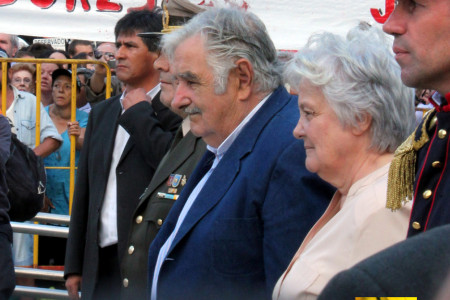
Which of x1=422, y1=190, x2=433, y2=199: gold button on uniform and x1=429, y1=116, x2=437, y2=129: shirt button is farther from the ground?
x1=429, y1=116, x2=437, y2=129: shirt button

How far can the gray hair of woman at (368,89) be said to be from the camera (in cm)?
221

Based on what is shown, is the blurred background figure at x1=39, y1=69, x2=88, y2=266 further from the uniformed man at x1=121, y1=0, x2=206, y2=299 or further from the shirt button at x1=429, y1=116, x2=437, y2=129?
the shirt button at x1=429, y1=116, x2=437, y2=129

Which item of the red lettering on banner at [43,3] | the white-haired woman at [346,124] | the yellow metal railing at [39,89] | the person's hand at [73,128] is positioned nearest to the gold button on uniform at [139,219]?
the white-haired woman at [346,124]

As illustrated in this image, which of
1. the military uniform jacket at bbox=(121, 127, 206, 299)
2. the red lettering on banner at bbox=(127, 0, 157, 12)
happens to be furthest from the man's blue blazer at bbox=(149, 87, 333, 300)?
the red lettering on banner at bbox=(127, 0, 157, 12)

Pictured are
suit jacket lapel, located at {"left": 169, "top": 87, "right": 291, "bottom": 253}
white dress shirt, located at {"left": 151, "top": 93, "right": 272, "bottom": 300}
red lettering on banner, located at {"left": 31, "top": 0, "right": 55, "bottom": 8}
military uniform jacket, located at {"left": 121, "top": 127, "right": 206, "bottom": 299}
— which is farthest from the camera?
red lettering on banner, located at {"left": 31, "top": 0, "right": 55, "bottom": 8}

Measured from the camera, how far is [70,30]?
4582 mm

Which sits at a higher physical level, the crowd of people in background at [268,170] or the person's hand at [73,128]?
the crowd of people in background at [268,170]

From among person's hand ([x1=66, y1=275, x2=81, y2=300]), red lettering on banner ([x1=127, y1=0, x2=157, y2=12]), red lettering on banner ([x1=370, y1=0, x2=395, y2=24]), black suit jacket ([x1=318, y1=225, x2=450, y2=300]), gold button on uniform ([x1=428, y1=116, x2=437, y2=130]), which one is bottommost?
person's hand ([x1=66, y1=275, x2=81, y2=300])

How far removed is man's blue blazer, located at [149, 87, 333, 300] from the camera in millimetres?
2449

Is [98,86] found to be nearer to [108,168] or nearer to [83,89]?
[83,89]

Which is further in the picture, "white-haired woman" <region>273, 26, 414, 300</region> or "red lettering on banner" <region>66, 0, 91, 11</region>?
"red lettering on banner" <region>66, 0, 91, 11</region>

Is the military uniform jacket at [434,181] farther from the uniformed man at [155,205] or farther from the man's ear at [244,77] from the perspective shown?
the uniformed man at [155,205]

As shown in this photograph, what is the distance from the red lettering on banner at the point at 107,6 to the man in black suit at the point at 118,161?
1.21 ft

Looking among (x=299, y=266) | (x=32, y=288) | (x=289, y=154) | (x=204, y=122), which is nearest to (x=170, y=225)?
(x=204, y=122)
